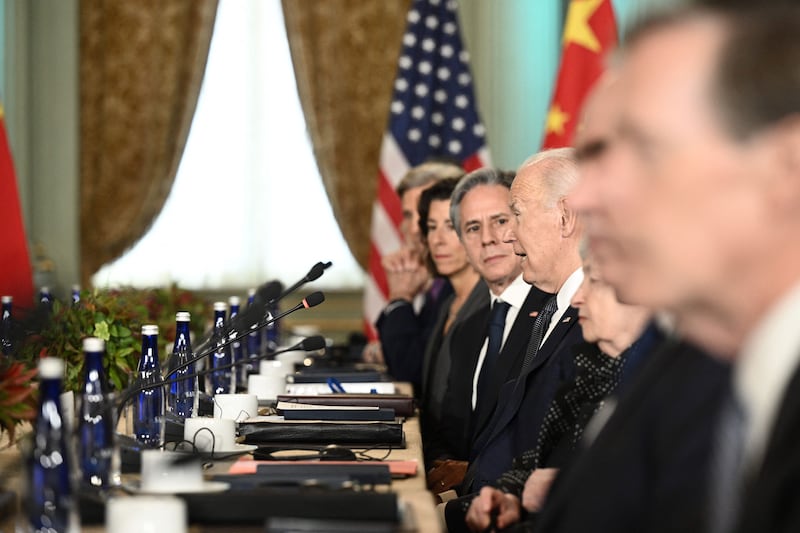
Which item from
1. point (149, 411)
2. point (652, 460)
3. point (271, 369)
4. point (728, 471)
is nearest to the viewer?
point (728, 471)

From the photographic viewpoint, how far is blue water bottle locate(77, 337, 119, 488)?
2.33m

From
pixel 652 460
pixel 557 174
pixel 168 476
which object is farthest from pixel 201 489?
pixel 557 174

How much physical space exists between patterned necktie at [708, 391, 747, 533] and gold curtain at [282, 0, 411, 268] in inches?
291

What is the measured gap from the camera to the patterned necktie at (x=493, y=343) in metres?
4.06

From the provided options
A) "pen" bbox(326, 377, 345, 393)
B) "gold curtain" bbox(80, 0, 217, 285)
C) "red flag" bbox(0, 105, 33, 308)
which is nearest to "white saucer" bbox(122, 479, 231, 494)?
"pen" bbox(326, 377, 345, 393)

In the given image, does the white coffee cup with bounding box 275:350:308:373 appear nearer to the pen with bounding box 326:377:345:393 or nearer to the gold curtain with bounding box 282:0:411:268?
the pen with bounding box 326:377:345:393

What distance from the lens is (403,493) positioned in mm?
2291

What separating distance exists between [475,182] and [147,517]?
317cm

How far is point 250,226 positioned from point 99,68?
1592 mm

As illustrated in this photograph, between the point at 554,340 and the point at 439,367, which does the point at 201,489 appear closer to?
the point at 554,340

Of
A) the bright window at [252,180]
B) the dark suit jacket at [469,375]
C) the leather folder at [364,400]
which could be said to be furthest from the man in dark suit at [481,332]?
the bright window at [252,180]

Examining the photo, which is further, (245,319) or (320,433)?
(245,319)

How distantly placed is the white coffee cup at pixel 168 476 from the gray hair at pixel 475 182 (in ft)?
8.77

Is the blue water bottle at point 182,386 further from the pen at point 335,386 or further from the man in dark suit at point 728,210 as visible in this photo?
the man in dark suit at point 728,210
